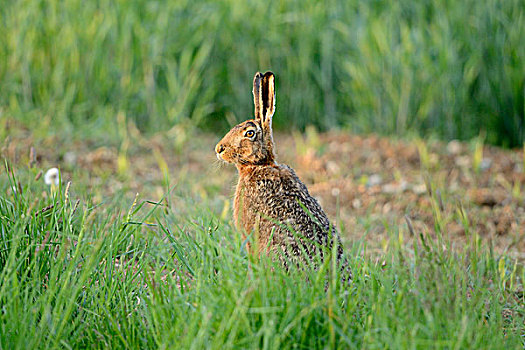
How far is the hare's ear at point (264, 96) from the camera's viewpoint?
3.65 meters

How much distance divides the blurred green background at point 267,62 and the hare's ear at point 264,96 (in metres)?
3.73

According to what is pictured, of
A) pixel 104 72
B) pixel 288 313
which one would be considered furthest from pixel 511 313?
pixel 104 72

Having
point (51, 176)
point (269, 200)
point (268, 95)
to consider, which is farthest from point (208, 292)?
point (51, 176)

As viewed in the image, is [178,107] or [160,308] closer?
[160,308]

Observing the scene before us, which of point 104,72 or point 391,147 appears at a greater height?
point 104,72

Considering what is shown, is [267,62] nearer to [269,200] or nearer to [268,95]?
[268,95]

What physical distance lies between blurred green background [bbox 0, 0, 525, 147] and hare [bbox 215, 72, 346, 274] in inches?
146

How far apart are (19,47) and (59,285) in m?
5.23

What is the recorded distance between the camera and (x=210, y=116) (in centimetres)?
886

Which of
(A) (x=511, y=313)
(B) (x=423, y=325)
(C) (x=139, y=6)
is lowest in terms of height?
(A) (x=511, y=313)

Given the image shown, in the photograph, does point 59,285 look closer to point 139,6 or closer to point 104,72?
point 104,72

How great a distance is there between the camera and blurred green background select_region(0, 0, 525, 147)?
7688mm

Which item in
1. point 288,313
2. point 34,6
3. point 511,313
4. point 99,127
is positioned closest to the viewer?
point 288,313

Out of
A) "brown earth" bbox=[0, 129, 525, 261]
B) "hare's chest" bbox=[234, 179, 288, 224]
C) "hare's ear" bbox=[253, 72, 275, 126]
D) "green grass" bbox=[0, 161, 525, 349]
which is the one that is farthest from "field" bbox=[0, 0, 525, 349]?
"hare's ear" bbox=[253, 72, 275, 126]
